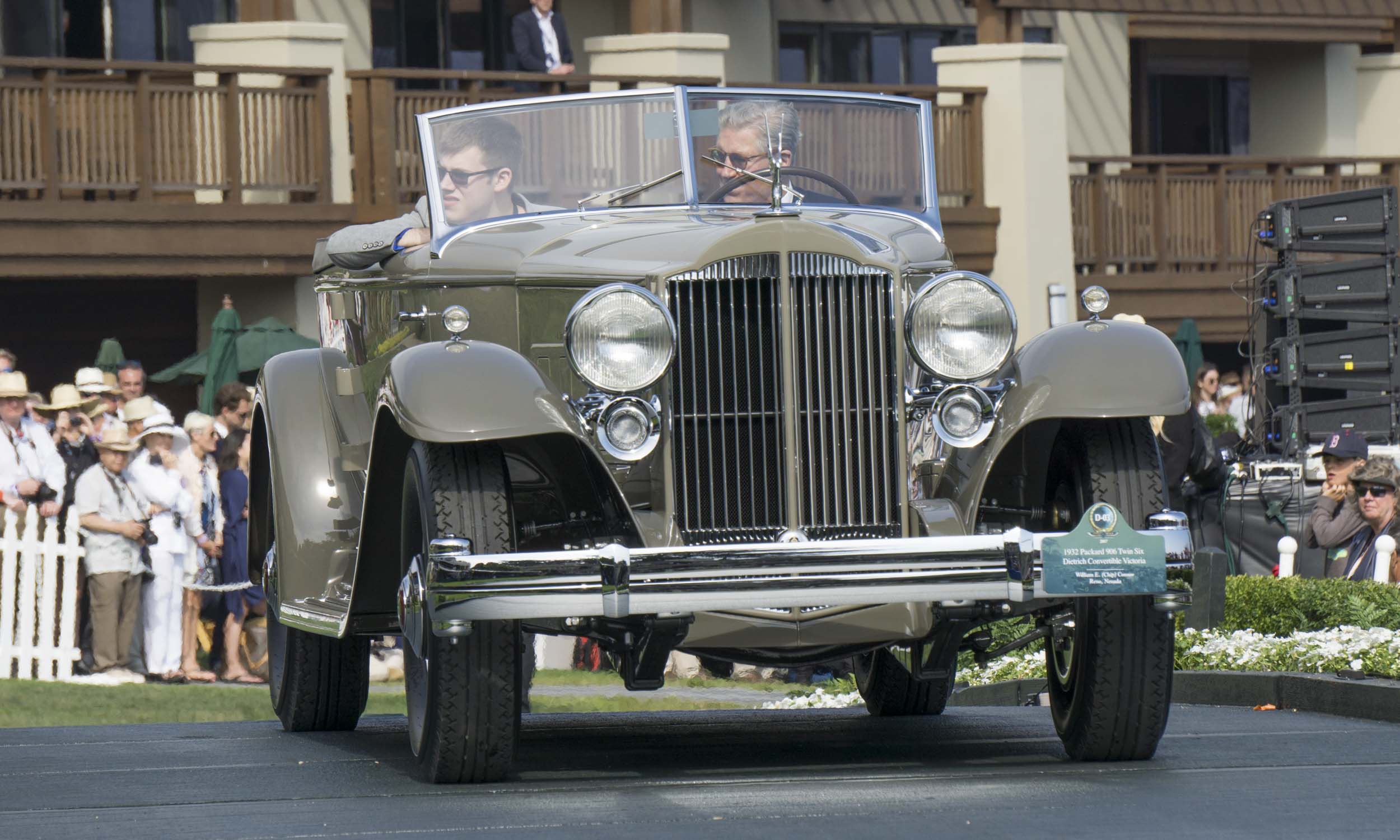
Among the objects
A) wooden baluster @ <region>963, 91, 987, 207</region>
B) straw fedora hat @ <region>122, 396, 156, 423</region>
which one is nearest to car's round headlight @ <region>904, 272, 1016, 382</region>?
straw fedora hat @ <region>122, 396, 156, 423</region>

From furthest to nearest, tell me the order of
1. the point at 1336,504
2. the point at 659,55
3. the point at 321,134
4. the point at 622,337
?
1. the point at 659,55
2. the point at 321,134
3. the point at 1336,504
4. the point at 622,337

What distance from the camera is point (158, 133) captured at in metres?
18.7

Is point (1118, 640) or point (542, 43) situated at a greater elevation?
point (542, 43)

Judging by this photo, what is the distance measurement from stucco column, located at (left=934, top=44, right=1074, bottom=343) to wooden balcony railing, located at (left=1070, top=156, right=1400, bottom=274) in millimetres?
1064

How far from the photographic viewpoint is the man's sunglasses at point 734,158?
7883 millimetres

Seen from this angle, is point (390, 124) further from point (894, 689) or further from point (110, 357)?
point (894, 689)

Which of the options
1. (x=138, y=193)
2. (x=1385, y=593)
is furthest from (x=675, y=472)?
(x=138, y=193)

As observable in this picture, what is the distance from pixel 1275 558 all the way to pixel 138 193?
9.45 m

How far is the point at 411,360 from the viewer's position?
21.8ft

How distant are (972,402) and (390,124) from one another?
13.3 meters

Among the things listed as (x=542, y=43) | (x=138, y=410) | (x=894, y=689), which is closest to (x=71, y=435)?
(x=138, y=410)

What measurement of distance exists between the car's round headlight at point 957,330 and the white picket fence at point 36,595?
817cm

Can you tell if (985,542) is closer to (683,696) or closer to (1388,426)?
(683,696)

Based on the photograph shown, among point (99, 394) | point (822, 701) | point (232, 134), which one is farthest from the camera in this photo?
point (232, 134)
